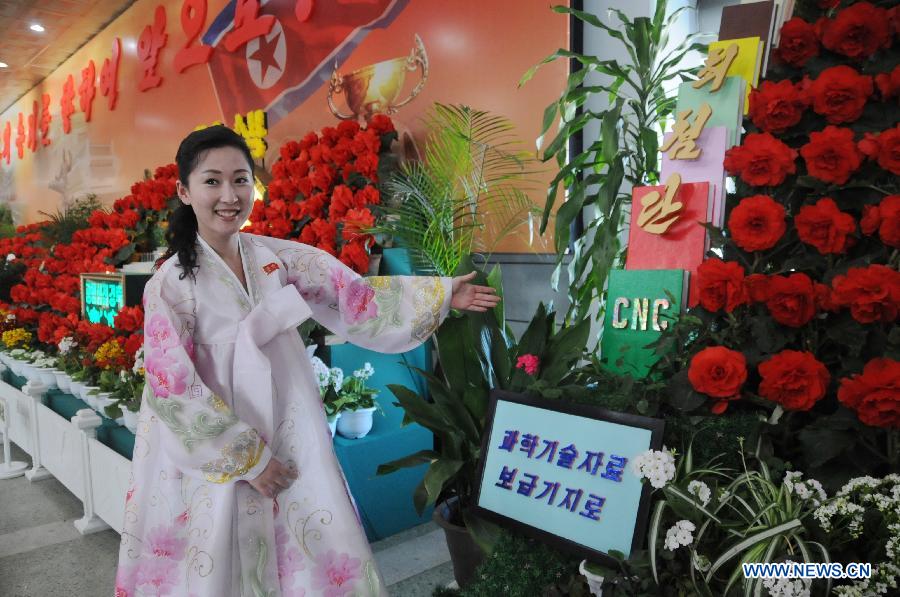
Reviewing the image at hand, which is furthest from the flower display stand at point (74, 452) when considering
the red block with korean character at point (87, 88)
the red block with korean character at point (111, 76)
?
the red block with korean character at point (87, 88)

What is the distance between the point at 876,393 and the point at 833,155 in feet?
1.52

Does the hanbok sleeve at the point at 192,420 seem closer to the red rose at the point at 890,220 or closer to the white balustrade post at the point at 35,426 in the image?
the red rose at the point at 890,220

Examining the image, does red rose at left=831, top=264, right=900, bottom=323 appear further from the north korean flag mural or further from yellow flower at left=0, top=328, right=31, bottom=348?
yellow flower at left=0, top=328, right=31, bottom=348

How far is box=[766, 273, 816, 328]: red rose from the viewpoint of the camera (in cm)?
118

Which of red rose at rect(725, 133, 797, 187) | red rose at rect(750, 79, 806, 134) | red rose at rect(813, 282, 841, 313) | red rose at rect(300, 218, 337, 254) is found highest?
red rose at rect(750, 79, 806, 134)

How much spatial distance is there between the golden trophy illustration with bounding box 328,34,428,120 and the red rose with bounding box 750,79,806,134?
6.56 ft

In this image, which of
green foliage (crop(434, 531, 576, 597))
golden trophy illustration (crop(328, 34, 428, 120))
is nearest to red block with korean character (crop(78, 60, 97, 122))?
golden trophy illustration (crop(328, 34, 428, 120))

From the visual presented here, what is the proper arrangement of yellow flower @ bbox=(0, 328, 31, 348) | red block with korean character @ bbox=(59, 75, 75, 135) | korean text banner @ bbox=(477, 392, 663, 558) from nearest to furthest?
1. korean text banner @ bbox=(477, 392, 663, 558)
2. yellow flower @ bbox=(0, 328, 31, 348)
3. red block with korean character @ bbox=(59, 75, 75, 135)

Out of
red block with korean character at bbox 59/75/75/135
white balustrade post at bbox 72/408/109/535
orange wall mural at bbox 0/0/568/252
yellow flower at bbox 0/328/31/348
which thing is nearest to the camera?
white balustrade post at bbox 72/408/109/535

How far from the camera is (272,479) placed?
4.27ft

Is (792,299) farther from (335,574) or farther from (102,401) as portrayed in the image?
(102,401)

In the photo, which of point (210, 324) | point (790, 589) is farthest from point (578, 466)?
point (210, 324)

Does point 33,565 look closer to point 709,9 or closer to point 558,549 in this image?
point 558,549

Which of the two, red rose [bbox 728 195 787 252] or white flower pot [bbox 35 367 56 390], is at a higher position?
red rose [bbox 728 195 787 252]
